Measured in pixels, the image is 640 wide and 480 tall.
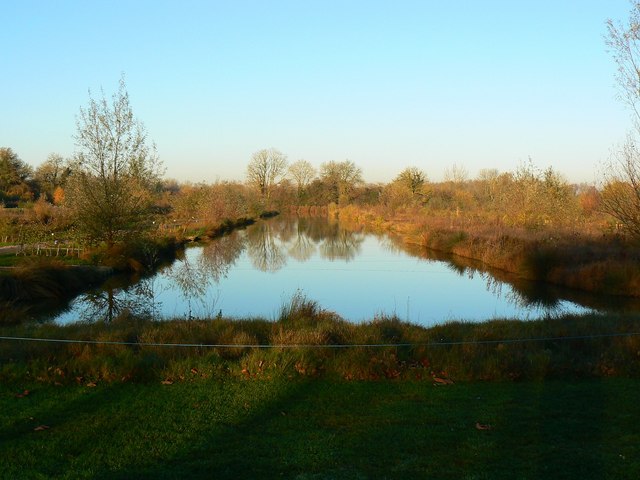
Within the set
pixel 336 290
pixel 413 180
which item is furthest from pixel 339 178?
pixel 336 290

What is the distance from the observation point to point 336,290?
19.3 m

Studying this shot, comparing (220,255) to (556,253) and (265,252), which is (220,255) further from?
(556,253)

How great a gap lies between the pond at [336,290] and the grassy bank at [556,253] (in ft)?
2.44

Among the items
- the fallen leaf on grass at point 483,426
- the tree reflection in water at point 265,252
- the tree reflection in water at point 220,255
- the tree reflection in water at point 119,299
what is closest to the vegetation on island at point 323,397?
the fallen leaf on grass at point 483,426

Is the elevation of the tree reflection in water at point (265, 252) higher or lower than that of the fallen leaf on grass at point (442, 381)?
lower

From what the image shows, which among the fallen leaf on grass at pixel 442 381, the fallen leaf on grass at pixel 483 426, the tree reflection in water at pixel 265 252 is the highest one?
the fallen leaf on grass at pixel 483 426

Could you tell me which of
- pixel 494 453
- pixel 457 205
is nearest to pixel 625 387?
pixel 494 453

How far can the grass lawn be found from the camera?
448cm

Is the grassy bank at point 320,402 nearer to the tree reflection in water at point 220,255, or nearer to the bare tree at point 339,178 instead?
the tree reflection in water at point 220,255

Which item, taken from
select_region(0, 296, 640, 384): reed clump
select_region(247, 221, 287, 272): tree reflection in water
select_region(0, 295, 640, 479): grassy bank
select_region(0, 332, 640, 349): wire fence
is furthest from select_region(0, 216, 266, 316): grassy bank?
select_region(0, 295, 640, 479): grassy bank

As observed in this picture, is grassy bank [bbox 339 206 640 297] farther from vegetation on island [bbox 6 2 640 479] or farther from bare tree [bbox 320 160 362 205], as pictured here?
bare tree [bbox 320 160 362 205]

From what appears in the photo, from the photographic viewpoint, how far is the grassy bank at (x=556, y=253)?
1908 centimetres

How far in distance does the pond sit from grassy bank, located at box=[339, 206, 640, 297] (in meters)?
0.74

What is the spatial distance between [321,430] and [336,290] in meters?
14.0
